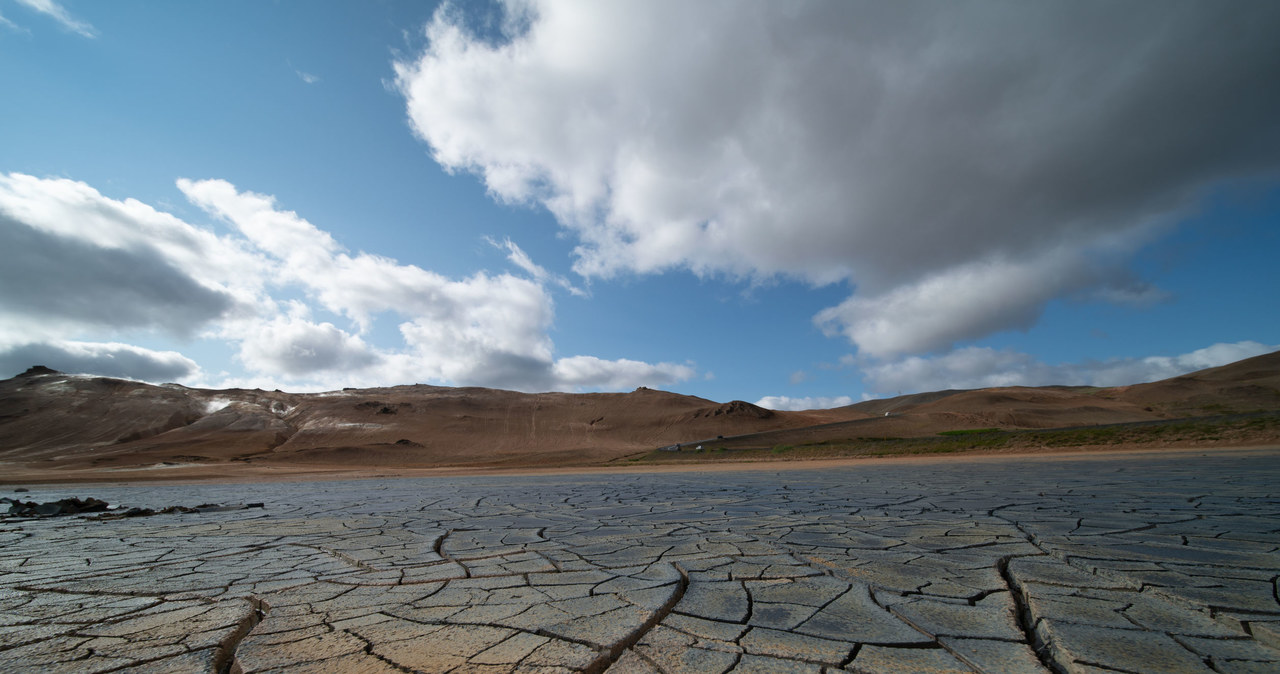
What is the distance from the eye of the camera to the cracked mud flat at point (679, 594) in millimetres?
1823

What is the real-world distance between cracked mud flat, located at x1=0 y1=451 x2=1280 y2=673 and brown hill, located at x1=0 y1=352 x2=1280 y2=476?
22.1m

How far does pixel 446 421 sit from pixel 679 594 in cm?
4612

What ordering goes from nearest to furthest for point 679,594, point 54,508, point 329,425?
1. point 679,594
2. point 54,508
3. point 329,425

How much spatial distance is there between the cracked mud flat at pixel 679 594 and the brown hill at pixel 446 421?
72.5ft

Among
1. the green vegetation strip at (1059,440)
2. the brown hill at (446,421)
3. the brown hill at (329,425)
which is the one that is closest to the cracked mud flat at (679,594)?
the green vegetation strip at (1059,440)

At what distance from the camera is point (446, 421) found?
4503 centimetres

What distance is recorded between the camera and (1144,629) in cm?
193

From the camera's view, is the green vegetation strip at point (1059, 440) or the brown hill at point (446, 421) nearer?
the green vegetation strip at point (1059, 440)

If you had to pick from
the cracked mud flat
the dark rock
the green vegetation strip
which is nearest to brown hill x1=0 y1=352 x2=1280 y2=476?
the green vegetation strip

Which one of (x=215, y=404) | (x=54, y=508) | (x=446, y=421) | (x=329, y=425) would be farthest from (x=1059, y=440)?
(x=215, y=404)

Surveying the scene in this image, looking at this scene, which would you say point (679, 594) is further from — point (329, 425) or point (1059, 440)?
point (329, 425)

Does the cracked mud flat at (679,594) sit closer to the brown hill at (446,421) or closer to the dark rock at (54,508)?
the dark rock at (54,508)

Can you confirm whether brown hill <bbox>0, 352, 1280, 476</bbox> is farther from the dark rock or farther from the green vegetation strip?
the dark rock

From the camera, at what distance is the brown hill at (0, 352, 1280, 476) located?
101 feet
